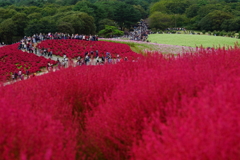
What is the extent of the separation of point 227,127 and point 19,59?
2114 cm

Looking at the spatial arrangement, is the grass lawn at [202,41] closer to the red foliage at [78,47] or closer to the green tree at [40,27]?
the red foliage at [78,47]

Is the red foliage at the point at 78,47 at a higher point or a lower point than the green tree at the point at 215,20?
lower

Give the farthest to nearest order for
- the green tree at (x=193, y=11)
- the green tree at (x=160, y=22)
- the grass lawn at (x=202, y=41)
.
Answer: the green tree at (x=193, y=11)
the green tree at (x=160, y=22)
the grass lawn at (x=202, y=41)

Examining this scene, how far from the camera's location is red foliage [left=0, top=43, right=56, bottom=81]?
61.6 feet

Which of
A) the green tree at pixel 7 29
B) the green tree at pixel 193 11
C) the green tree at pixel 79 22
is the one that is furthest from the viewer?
the green tree at pixel 193 11

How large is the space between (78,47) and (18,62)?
630 centimetres

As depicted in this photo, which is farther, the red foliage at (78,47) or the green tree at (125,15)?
the green tree at (125,15)

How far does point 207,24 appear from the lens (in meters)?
59.8

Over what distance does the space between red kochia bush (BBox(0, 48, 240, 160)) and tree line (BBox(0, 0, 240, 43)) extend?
34669 millimetres

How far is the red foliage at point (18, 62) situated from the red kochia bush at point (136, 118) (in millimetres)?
13119

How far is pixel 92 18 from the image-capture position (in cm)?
4997

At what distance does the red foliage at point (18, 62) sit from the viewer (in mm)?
18781

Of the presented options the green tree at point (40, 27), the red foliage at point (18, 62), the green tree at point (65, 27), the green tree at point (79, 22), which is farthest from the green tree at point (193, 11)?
the red foliage at point (18, 62)

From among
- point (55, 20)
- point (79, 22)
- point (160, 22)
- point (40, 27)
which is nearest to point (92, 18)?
point (79, 22)
